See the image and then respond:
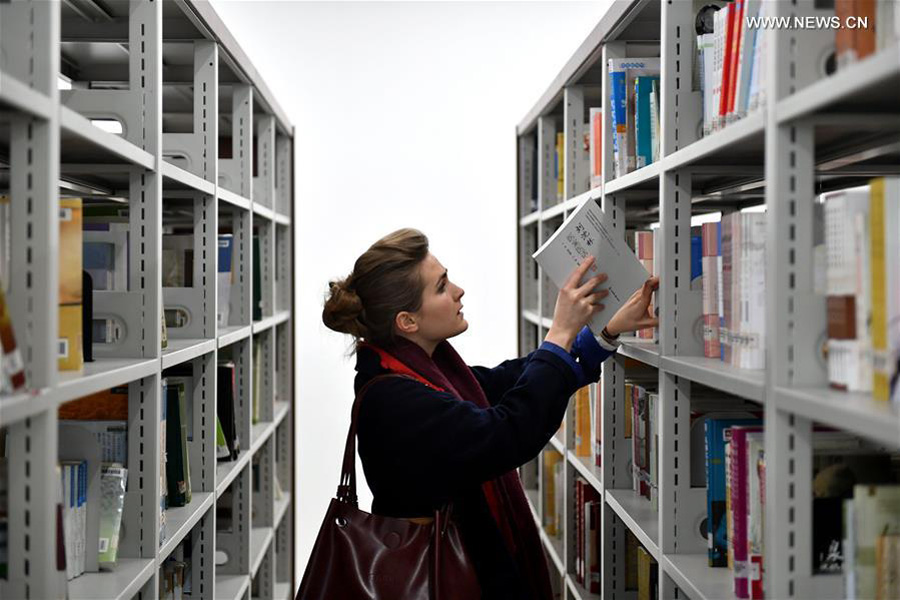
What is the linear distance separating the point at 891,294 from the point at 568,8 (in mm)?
3391

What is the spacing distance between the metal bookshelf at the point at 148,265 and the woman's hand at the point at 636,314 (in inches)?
37.6

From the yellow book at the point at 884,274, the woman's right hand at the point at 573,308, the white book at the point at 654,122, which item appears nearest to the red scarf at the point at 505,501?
the woman's right hand at the point at 573,308

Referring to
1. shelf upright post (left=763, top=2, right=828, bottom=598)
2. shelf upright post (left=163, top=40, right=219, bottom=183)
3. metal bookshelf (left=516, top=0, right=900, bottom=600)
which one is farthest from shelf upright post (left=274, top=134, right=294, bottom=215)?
shelf upright post (left=763, top=2, right=828, bottom=598)

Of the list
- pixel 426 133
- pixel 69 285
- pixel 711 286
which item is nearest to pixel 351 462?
pixel 69 285

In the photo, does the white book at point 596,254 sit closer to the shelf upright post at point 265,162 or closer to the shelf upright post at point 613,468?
the shelf upright post at point 613,468

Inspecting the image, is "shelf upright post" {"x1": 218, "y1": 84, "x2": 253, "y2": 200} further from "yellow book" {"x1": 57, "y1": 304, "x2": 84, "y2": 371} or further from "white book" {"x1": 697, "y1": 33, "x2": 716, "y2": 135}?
"white book" {"x1": 697, "y1": 33, "x2": 716, "y2": 135}

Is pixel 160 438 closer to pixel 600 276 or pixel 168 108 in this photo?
pixel 600 276

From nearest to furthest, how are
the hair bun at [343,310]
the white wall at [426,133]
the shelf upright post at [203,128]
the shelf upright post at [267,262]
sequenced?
the hair bun at [343,310] < the shelf upright post at [203,128] < the shelf upright post at [267,262] < the white wall at [426,133]

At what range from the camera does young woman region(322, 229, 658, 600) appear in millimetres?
1798

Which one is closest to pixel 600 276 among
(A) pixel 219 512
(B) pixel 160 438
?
(B) pixel 160 438

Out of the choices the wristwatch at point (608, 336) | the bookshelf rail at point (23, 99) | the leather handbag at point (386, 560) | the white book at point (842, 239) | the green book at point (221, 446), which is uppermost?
the bookshelf rail at point (23, 99)

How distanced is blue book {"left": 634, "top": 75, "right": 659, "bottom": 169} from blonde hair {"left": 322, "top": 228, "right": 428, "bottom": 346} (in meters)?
0.55

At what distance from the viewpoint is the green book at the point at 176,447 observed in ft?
7.16

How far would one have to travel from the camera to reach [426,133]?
416cm
